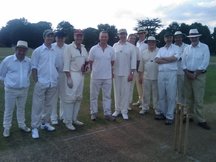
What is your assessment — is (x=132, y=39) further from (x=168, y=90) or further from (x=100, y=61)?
(x=168, y=90)

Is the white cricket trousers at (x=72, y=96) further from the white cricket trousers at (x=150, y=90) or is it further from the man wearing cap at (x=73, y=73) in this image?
the white cricket trousers at (x=150, y=90)

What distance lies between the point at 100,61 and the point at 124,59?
30.0 inches

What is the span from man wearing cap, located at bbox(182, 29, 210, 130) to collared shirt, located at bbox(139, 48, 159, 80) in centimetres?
82

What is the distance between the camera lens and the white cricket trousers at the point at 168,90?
25.8 ft

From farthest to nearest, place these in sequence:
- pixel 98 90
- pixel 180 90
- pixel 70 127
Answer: pixel 180 90
pixel 98 90
pixel 70 127

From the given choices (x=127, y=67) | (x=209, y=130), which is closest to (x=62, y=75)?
(x=127, y=67)

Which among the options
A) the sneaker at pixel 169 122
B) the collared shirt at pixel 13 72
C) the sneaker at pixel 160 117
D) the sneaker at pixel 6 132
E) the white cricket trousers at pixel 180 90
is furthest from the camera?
Answer: the white cricket trousers at pixel 180 90

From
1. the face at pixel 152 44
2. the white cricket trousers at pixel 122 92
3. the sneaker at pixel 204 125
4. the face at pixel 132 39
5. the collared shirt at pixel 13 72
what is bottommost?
the sneaker at pixel 204 125

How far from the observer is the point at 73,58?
7.17 meters

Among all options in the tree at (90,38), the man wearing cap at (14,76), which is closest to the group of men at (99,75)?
the man wearing cap at (14,76)

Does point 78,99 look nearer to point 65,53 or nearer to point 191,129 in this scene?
point 65,53

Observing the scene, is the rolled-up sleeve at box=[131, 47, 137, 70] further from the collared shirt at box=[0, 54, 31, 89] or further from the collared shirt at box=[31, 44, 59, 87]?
the collared shirt at box=[0, 54, 31, 89]

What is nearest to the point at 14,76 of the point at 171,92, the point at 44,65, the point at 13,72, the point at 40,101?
the point at 13,72

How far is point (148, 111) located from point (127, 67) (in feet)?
5.51
